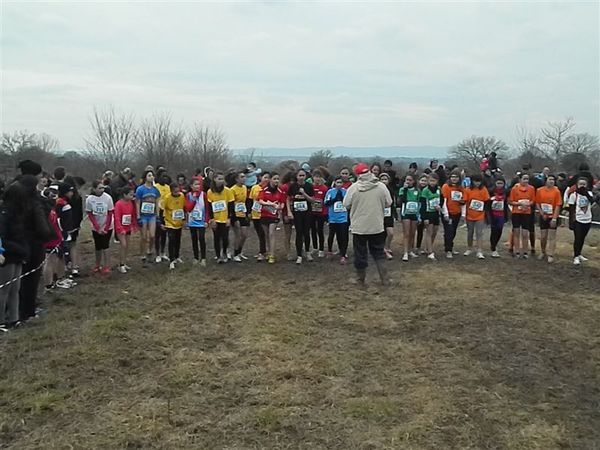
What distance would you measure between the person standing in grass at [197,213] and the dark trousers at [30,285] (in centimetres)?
356

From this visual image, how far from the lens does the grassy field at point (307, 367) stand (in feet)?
14.6

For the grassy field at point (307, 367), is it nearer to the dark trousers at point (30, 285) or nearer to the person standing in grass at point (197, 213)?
the dark trousers at point (30, 285)

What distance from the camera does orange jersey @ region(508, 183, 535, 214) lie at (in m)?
11.2

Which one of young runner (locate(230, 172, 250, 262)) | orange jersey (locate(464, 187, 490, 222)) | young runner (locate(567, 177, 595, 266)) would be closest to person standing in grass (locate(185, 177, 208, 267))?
young runner (locate(230, 172, 250, 262))

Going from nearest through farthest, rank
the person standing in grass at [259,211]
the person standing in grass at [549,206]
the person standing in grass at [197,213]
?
the person standing in grass at [197,213], the person standing in grass at [549,206], the person standing in grass at [259,211]

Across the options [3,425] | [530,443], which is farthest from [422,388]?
[3,425]

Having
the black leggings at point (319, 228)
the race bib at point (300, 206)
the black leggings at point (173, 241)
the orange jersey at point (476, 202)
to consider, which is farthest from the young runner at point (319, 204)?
the orange jersey at point (476, 202)

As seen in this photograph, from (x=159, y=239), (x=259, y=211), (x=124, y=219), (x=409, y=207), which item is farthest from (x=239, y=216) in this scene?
(x=409, y=207)

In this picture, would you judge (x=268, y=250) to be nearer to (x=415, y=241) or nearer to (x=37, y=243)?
(x=415, y=241)

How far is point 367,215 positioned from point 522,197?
410 centimetres

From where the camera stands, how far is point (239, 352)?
6184 millimetres

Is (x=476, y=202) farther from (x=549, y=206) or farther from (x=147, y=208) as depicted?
(x=147, y=208)

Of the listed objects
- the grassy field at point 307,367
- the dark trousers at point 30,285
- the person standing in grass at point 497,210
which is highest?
the person standing in grass at point 497,210

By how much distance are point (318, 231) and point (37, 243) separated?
590 centimetres
